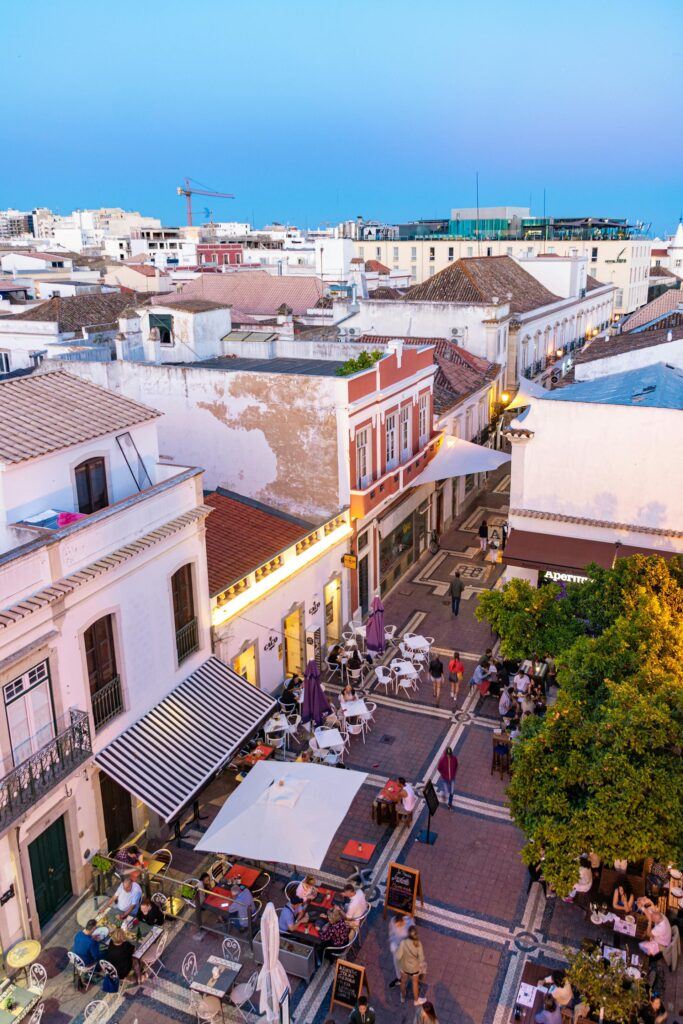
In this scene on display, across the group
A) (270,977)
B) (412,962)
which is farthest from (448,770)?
(270,977)

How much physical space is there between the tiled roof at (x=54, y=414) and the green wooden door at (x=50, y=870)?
21.4ft

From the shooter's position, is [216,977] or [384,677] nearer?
[216,977]

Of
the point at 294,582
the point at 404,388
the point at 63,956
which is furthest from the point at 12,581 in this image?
→ the point at 404,388

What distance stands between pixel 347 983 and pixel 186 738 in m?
5.59

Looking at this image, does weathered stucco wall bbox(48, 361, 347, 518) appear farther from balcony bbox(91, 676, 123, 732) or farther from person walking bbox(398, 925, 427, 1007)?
person walking bbox(398, 925, 427, 1007)

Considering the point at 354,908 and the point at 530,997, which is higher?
the point at 354,908

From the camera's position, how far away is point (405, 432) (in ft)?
92.8

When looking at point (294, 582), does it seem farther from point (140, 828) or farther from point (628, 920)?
point (628, 920)

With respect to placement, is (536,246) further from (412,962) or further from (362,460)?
(412,962)

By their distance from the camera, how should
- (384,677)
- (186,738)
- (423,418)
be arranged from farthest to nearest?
(423,418), (384,677), (186,738)

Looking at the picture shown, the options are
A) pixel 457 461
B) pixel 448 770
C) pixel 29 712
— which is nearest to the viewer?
pixel 29 712

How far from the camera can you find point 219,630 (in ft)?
62.2

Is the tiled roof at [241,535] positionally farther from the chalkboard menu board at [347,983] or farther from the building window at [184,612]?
the chalkboard menu board at [347,983]

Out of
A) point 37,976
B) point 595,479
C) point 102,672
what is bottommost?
point 37,976
